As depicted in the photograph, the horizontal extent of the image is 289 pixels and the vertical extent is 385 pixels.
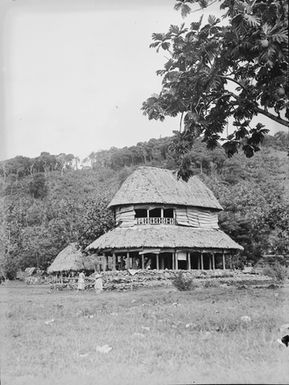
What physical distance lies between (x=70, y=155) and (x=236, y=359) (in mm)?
5514

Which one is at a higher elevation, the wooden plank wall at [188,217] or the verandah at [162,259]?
the wooden plank wall at [188,217]

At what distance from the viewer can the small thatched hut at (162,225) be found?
80.8 ft

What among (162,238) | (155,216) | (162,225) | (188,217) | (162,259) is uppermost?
(155,216)

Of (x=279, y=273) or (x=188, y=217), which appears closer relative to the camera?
(x=279, y=273)

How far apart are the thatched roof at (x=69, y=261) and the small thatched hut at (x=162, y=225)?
6.41ft

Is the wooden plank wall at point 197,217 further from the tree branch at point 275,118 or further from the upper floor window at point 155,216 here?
the tree branch at point 275,118

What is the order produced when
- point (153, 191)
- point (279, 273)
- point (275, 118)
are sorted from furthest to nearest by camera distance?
1. point (153, 191)
2. point (279, 273)
3. point (275, 118)

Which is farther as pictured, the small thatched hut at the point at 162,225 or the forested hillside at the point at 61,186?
the small thatched hut at the point at 162,225

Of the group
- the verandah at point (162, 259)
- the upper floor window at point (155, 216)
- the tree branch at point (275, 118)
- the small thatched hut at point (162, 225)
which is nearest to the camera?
the tree branch at point (275, 118)

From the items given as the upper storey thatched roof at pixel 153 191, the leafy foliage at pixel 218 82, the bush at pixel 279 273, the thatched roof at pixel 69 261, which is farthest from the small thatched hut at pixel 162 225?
the leafy foliage at pixel 218 82

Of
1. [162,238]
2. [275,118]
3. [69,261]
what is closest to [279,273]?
[162,238]

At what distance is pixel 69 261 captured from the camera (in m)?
15.4

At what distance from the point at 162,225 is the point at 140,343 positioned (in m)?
19.2

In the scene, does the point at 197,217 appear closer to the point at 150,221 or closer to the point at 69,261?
the point at 150,221
